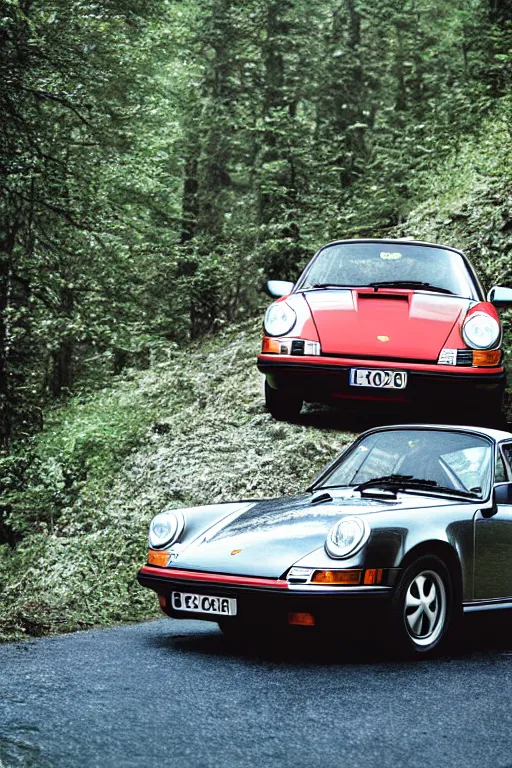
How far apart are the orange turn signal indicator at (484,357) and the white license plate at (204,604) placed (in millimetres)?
4250

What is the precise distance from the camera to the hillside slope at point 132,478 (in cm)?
960

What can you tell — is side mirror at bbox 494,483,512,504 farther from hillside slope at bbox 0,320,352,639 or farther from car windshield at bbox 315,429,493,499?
hillside slope at bbox 0,320,352,639

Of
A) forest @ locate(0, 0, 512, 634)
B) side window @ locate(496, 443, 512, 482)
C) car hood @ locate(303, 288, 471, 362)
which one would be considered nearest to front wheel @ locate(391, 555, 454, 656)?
side window @ locate(496, 443, 512, 482)

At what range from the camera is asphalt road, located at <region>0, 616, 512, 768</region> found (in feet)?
13.0

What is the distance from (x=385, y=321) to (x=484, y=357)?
932mm

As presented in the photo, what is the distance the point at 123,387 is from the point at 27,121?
5607 millimetres

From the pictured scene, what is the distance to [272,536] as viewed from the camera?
614 centimetres

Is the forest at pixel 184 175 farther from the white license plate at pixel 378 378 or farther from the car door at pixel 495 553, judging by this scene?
the car door at pixel 495 553

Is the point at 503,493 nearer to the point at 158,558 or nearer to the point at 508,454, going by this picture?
the point at 508,454

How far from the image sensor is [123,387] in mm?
18781

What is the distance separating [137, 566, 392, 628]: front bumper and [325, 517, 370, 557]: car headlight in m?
0.21

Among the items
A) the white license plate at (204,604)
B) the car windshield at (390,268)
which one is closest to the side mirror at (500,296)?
the car windshield at (390,268)

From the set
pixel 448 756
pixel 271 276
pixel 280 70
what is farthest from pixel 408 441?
pixel 280 70

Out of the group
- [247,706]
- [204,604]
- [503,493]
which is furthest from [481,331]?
[247,706]
